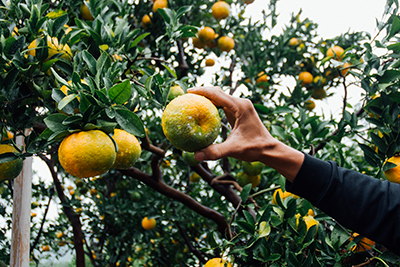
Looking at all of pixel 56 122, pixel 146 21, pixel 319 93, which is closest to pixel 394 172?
pixel 56 122

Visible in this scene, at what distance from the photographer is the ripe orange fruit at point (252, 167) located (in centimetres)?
205

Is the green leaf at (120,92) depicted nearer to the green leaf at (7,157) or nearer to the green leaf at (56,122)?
the green leaf at (56,122)

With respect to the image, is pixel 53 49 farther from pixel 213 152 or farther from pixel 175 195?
pixel 175 195

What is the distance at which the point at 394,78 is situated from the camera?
148 cm

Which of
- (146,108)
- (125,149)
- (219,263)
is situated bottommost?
(219,263)

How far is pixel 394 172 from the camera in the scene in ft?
4.48

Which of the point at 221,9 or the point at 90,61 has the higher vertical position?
the point at 221,9

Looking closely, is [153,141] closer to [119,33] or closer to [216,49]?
[216,49]

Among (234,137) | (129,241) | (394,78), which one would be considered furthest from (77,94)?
(129,241)

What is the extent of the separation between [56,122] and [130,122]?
24cm

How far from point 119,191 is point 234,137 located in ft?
9.49

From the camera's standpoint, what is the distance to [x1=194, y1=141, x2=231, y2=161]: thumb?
101 centimetres

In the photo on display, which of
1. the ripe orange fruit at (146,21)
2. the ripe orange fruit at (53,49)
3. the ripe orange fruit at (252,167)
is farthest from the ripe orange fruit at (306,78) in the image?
the ripe orange fruit at (53,49)

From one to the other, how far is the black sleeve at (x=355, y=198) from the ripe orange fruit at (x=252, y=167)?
0.91 meters
